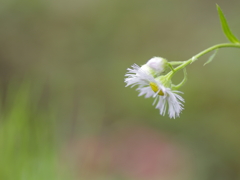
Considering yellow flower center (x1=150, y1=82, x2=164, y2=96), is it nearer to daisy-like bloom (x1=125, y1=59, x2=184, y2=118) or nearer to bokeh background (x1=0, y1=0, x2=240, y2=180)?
daisy-like bloom (x1=125, y1=59, x2=184, y2=118)

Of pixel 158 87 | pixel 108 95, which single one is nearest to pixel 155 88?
pixel 158 87

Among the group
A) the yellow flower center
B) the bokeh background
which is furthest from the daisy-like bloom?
the bokeh background

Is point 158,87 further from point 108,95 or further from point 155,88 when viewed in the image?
point 108,95

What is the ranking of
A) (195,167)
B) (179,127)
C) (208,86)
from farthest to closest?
(208,86), (179,127), (195,167)

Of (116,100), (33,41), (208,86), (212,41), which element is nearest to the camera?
(208,86)

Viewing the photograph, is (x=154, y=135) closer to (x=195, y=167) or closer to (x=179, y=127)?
(x=179, y=127)

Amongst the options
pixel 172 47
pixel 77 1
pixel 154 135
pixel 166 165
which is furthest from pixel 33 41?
pixel 166 165

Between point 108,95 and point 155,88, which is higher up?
point 108,95
